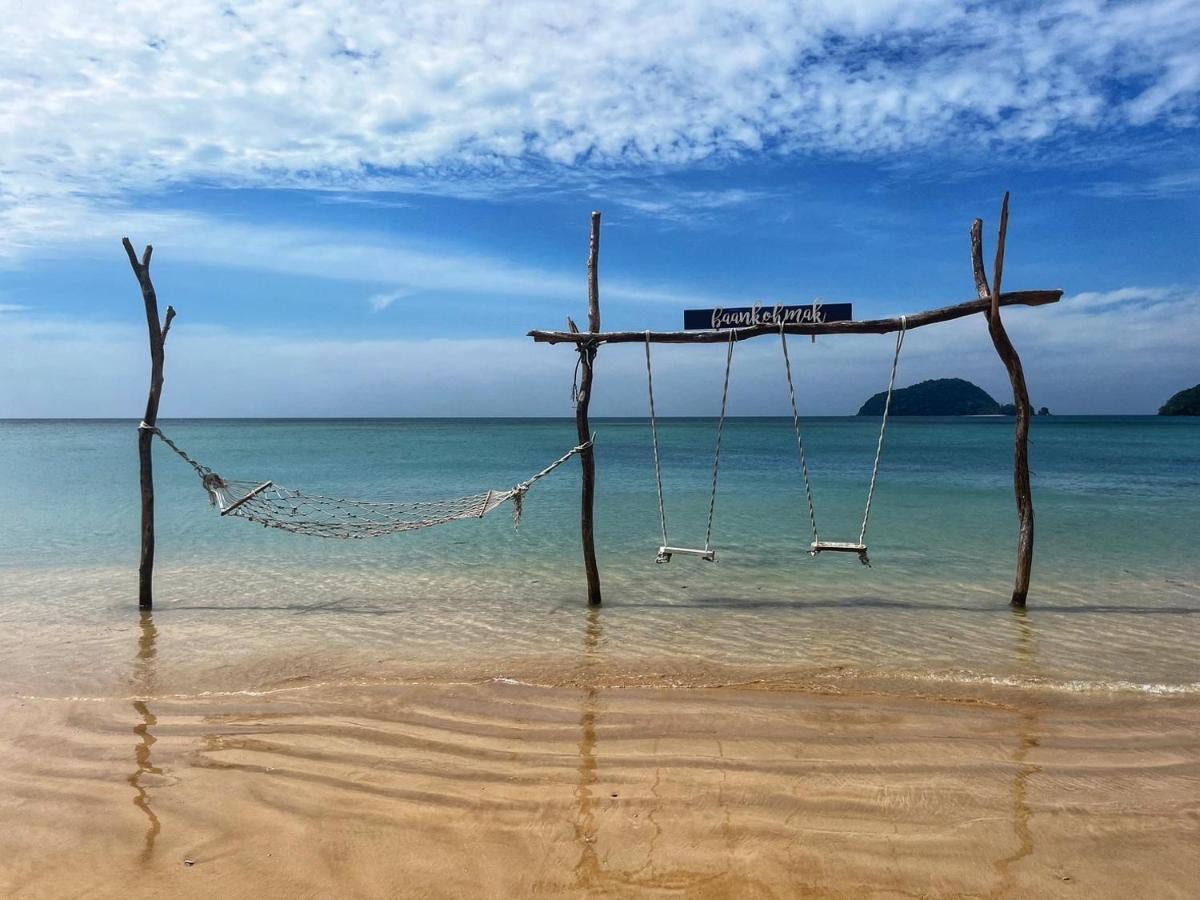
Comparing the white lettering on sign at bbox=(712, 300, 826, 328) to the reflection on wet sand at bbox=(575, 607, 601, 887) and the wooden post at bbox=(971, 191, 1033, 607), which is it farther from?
the reflection on wet sand at bbox=(575, 607, 601, 887)

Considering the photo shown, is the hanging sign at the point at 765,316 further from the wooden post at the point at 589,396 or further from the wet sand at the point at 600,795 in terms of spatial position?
the wet sand at the point at 600,795

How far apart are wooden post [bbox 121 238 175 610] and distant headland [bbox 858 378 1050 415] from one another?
385 ft

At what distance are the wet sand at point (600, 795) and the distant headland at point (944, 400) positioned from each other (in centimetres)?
11844

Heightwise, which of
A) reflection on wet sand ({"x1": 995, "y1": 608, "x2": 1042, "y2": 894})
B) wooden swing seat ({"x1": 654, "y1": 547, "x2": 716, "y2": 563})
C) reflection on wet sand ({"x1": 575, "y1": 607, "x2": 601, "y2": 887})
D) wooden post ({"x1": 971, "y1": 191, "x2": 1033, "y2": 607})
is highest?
wooden post ({"x1": 971, "y1": 191, "x2": 1033, "y2": 607})

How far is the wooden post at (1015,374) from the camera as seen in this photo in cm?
593

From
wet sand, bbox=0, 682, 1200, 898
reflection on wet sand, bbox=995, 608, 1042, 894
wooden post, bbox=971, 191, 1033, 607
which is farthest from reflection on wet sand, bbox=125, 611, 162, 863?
wooden post, bbox=971, 191, 1033, 607

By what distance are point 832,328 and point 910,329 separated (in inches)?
24.6

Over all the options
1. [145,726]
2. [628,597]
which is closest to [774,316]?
[628,597]

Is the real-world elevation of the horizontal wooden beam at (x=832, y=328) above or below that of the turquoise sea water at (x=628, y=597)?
above

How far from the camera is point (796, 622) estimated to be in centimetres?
614

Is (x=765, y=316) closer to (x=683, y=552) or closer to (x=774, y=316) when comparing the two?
(x=774, y=316)

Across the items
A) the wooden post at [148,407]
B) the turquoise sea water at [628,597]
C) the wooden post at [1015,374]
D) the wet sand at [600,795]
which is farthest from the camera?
the wooden post at [148,407]

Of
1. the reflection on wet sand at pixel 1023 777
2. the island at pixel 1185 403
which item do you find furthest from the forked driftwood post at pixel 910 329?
the island at pixel 1185 403

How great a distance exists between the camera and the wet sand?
2.65 m
